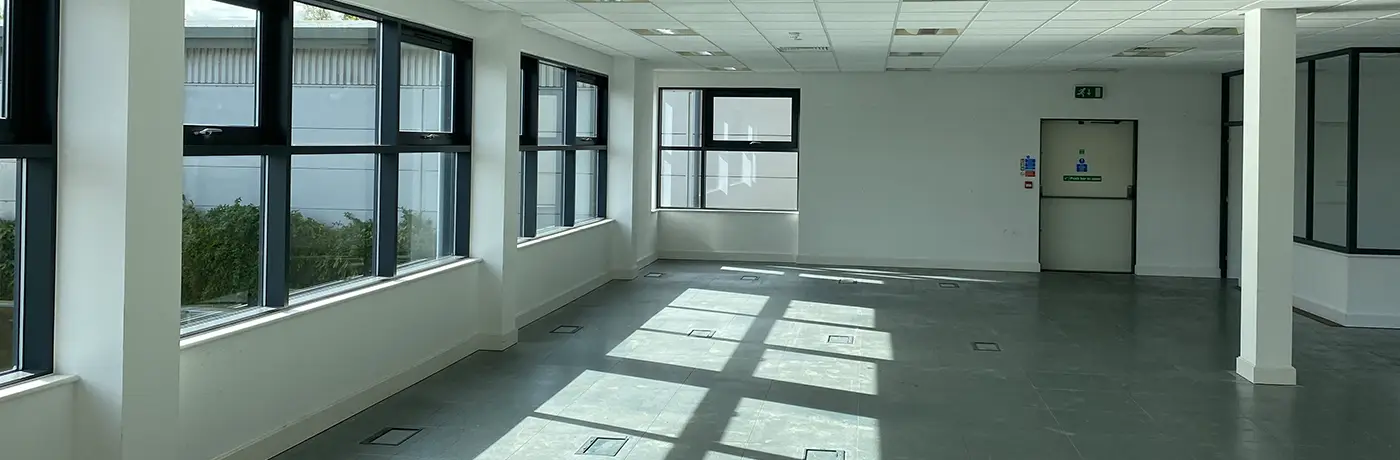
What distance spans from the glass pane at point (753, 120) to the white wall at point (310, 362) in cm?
739

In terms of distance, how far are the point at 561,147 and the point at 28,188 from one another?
6.85 meters

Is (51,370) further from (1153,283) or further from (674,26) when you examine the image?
(1153,283)

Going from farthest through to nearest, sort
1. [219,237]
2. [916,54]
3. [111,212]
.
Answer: [916,54] → [219,237] → [111,212]

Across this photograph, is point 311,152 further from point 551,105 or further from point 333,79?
point 551,105

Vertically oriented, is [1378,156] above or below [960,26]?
below

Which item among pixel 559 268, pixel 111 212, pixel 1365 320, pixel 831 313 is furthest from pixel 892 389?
pixel 1365 320

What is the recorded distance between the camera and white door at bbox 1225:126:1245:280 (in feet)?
43.2

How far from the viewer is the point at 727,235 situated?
14664mm

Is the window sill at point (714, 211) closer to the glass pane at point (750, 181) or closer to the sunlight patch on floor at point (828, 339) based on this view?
the glass pane at point (750, 181)

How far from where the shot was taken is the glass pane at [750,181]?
575 inches

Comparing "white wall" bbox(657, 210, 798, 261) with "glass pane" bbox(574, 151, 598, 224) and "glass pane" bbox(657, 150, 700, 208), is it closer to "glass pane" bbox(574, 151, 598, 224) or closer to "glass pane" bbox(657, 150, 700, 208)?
"glass pane" bbox(657, 150, 700, 208)

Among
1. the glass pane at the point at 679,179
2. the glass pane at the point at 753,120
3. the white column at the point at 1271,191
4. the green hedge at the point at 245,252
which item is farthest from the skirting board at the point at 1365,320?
the green hedge at the point at 245,252

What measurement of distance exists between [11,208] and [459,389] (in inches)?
121

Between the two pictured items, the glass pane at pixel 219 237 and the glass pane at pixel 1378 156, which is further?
the glass pane at pixel 1378 156
